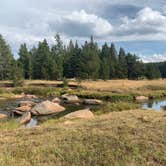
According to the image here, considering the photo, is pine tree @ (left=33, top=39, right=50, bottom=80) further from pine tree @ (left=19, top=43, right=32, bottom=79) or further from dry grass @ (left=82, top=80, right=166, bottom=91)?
dry grass @ (left=82, top=80, right=166, bottom=91)

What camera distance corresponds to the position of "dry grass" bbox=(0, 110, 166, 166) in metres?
6.92

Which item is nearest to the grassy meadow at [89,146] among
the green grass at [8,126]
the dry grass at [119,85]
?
the green grass at [8,126]

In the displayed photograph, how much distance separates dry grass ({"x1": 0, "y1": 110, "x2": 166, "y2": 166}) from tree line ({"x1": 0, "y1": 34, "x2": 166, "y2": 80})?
48520mm

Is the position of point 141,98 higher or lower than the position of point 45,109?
lower

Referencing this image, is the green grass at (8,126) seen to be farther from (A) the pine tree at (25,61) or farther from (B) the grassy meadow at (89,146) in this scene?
(A) the pine tree at (25,61)

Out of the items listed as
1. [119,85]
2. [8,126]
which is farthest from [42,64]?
[8,126]

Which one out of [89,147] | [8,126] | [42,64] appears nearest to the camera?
[89,147]

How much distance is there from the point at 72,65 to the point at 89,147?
66034mm

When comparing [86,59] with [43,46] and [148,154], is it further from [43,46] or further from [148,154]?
[148,154]

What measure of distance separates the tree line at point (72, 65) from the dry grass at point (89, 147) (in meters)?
48.5

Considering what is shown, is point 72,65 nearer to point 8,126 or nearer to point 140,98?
point 140,98

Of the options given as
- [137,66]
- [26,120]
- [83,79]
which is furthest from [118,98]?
[137,66]

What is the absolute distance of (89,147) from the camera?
7.55 m

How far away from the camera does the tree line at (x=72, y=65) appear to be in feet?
218
